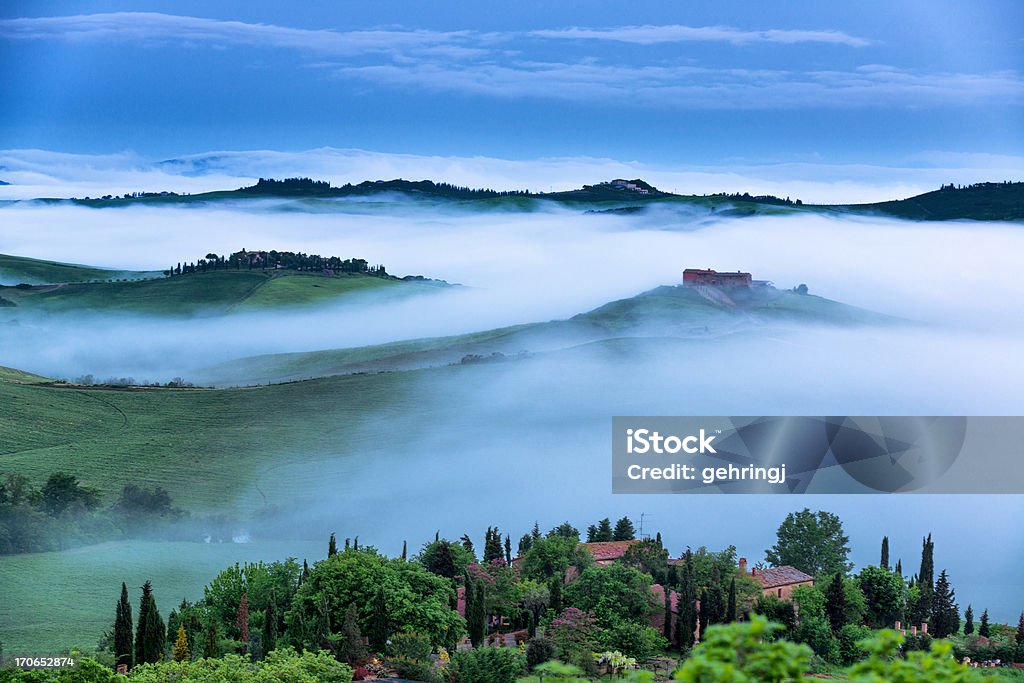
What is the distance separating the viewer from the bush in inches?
1075

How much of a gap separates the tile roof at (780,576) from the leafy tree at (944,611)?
10.6ft

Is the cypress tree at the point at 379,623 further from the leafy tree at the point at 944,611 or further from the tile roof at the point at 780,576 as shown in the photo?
the leafy tree at the point at 944,611

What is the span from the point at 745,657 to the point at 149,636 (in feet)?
63.2

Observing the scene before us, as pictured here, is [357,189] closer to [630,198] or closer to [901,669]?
[630,198]

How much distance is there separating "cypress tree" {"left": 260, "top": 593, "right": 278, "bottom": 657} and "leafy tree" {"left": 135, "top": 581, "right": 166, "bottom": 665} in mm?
1986

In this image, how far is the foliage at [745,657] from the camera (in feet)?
28.3

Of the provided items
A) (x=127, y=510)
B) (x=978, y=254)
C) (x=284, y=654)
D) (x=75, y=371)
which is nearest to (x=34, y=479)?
(x=127, y=510)

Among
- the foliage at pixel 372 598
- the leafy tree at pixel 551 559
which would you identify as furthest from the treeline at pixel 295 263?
the foliage at pixel 372 598

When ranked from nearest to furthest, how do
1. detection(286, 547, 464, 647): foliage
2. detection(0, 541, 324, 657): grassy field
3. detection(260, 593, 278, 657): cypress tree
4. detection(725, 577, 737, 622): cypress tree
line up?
detection(260, 593, 278, 657): cypress tree → detection(286, 547, 464, 647): foliage → detection(725, 577, 737, 622): cypress tree → detection(0, 541, 324, 657): grassy field

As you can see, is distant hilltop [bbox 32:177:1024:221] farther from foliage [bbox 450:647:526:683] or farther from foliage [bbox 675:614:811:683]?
foliage [bbox 675:614:811:683]

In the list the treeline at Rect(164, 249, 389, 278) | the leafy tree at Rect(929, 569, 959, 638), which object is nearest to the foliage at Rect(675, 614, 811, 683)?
the leafy tree at Rect(929, 569, 959, 638)

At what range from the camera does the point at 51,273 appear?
2156 inches

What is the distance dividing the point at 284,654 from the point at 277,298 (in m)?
30.1

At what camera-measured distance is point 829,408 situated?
146 feet
